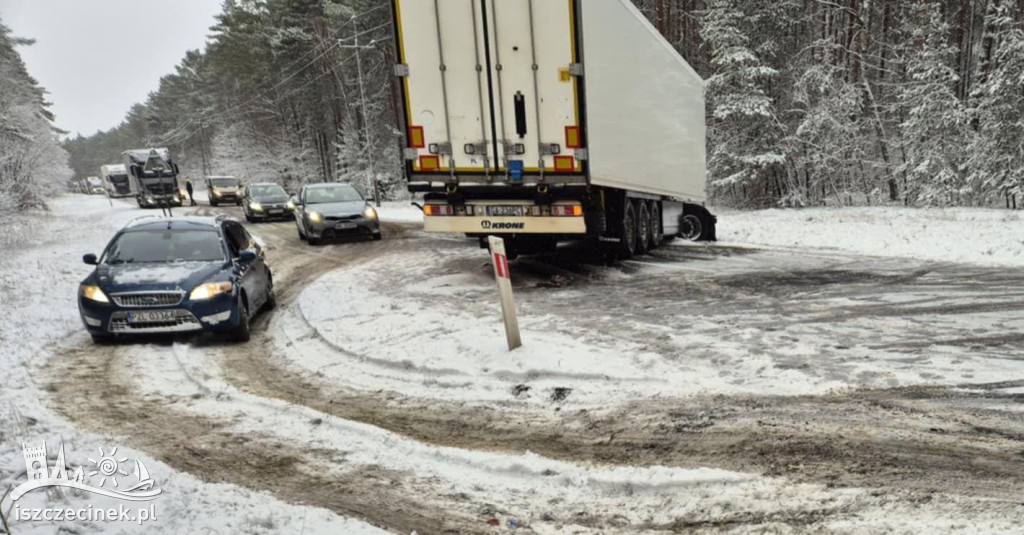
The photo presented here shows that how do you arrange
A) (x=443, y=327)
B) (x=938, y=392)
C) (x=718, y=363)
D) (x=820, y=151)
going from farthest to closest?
(x=820, y=151), (x=443, y=327), (x=718, y=363), (x=938, y=392)

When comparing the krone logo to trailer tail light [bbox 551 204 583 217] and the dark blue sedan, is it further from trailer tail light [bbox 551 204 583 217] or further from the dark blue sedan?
the dark blue sedan

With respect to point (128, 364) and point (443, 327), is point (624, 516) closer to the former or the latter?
point (443, 327)

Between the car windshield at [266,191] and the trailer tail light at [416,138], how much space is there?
18529 millimetres

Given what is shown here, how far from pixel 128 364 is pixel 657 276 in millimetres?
7878

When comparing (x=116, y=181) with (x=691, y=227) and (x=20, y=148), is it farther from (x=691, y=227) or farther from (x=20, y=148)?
(x=691, y=227)

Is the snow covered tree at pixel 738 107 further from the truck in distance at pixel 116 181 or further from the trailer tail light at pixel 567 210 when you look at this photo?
the truck in distance at pixel 116 181

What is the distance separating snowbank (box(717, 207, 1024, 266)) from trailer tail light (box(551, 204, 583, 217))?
6.48 meters

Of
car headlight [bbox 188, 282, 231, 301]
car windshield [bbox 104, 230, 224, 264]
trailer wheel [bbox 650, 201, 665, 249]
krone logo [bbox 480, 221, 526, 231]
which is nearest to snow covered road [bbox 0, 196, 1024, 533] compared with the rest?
car headlight [bbox 188, 282, 231, 301]

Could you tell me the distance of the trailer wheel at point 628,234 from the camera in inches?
461

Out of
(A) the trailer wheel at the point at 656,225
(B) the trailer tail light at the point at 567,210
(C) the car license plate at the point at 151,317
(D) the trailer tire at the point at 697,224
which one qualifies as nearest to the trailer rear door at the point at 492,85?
(B) the trailer tail light at the point at 567,210

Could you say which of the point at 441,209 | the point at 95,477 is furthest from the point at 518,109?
the point at 95,477

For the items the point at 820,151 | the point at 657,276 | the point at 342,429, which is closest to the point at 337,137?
the point at 820,151

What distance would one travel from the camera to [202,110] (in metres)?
77.2

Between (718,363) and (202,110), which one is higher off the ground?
(202,110)
